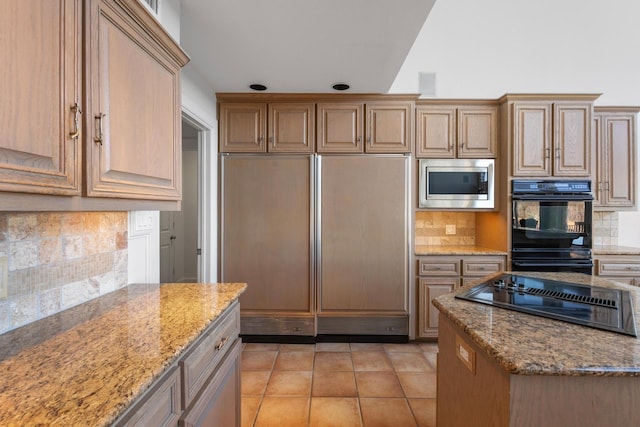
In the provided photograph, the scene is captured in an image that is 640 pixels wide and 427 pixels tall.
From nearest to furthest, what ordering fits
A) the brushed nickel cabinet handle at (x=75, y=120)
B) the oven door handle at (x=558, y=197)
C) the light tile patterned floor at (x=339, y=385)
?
the brushed nickel cabinet handle at (x=75, y=120), the light tile patterned floor at (x=339, y=385), the oven door handle at (x=558, y=197)

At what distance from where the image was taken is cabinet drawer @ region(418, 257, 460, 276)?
114 inches

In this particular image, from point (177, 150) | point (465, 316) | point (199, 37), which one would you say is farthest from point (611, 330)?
point (199, 37)

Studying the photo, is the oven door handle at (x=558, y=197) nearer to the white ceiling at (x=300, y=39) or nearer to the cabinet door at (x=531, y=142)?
the cabinet door at (x=531, y=142)

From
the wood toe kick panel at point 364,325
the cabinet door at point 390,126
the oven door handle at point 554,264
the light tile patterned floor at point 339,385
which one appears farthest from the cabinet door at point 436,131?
the light tile patterned floor at point 339,385

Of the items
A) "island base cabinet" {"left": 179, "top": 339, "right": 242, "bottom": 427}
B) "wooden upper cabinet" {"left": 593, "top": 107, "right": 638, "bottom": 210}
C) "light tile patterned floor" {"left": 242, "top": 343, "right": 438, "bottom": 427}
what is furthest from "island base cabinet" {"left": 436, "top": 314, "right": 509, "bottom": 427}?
"wooden upper cabinet" {"left": 593, "top": 107, "right": 638, "bottom": 210}

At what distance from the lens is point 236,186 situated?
2932mm

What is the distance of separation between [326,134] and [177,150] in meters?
1.71

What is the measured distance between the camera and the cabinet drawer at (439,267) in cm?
289

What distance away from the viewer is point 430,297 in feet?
9.53

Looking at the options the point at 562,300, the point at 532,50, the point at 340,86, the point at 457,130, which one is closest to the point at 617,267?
the point at 457,130

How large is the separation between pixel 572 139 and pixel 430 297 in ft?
6.60

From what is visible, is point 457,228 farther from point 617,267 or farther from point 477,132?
point 617,267

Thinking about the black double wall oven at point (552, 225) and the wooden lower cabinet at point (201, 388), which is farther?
the black double wall oven at point (552, 225)

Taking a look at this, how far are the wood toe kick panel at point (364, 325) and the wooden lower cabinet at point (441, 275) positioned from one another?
0.19 m
